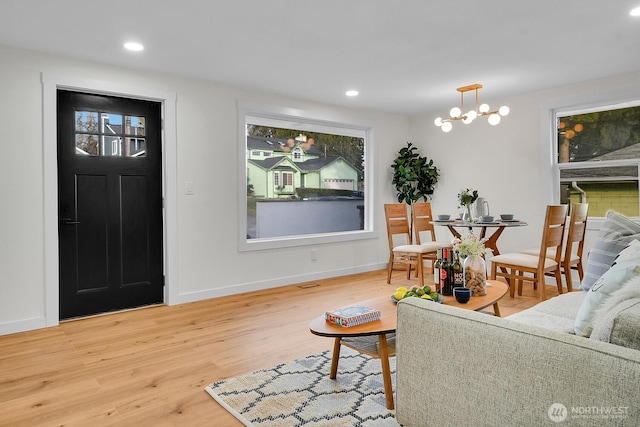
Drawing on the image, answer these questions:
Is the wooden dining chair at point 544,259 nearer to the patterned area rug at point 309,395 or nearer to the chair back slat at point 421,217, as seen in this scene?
the chair back slat at point 421,217

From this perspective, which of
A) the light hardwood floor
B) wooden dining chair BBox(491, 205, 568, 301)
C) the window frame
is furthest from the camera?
the window frame

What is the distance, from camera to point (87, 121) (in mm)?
3865

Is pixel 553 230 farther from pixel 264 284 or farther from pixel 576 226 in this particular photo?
pixel 264 284

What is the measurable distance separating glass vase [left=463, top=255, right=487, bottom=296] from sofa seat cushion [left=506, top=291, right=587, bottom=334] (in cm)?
41

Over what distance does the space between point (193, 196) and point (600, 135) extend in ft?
14.6

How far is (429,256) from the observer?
205 inches

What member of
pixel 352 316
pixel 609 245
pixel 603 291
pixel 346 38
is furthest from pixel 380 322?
pixel 346 38

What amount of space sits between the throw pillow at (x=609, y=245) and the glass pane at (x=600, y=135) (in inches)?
96.7

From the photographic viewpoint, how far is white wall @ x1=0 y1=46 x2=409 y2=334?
3.46 meters

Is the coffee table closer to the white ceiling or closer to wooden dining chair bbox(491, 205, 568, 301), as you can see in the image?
wooden dining chair bbox(491, 205, 568, 301)

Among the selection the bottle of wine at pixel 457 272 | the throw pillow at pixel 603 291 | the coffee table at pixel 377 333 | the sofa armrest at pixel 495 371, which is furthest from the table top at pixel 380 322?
the throw pillow at pixel 603 291

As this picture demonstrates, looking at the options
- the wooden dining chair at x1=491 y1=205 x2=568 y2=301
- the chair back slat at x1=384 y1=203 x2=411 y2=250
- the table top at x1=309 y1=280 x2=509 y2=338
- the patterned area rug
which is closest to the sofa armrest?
the table top at x1=309 y1=280 x2=509 y2=338

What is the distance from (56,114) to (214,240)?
1824 mm

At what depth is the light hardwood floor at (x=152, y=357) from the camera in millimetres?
2182
